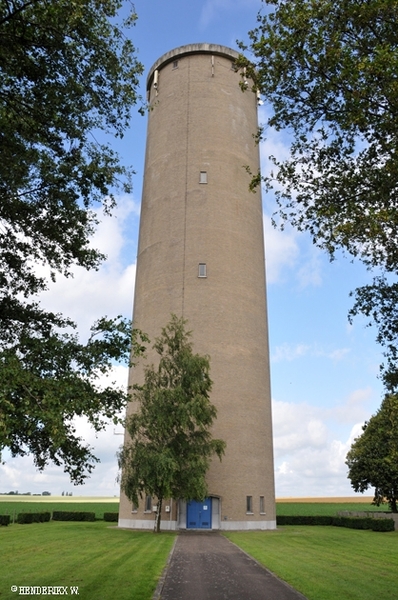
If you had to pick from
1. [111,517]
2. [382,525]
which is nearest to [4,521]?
[111,517]

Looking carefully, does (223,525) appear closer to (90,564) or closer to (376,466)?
(90,564)

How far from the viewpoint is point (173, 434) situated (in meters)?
31.1

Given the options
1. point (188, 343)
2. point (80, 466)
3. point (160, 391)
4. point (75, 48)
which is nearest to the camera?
point (75, 48)

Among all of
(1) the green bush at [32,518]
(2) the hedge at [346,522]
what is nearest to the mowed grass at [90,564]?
(1) the green bush at [32,518]

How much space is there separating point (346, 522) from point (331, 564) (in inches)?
1109

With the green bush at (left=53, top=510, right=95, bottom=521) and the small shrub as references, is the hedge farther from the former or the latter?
the small shrub

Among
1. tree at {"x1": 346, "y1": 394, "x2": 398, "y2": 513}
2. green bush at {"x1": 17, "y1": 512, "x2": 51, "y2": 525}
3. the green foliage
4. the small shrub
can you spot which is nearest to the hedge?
tree at {"x1": 346, "y1": 394, "x2": 398, "y2": 513}

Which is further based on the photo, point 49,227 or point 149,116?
point 149,116

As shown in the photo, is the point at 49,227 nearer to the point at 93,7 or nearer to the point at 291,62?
the point at 93,7

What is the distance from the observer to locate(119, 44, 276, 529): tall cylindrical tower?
3531 centimetres

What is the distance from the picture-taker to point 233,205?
41281mm

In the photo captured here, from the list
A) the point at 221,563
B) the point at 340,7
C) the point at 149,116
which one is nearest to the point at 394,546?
the point at 221,563

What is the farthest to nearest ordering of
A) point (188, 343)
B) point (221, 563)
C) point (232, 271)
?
point (232, 271), point (188, 343), point (221, 563)

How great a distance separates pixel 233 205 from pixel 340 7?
29.4 metres
